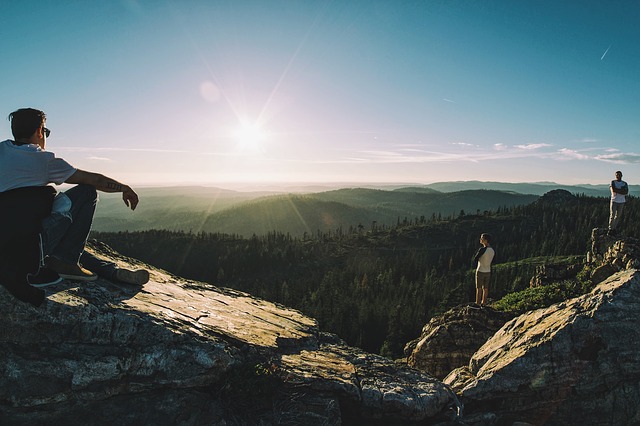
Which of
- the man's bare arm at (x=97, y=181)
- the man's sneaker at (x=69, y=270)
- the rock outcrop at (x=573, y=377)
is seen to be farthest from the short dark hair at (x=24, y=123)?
the rock outcrop at (x=573, y=377)

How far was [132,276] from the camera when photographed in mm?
9836

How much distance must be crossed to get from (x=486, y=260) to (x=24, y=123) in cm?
1938

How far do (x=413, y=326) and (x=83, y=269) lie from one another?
93708mm

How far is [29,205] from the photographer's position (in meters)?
6.80

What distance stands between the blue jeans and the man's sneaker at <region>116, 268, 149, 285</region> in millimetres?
1434

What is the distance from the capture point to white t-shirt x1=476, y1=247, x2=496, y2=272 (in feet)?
61.2

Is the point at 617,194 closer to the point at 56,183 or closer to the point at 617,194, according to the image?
the point at 617,194

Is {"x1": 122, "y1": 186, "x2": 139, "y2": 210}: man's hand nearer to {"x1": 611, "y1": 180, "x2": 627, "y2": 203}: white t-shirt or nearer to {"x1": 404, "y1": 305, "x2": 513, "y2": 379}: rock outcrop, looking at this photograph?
{"x1": 404, "y1": 305, "x2": 513, "y2": 379}: rock outcrop

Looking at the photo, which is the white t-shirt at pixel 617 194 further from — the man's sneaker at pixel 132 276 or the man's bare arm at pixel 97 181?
the man's bare arm at pixel 97 181

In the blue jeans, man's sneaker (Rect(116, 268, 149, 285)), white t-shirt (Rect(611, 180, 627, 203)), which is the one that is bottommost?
man's sneaker (Rect(116, 268, 149, 285))

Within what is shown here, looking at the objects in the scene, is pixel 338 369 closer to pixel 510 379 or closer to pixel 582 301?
pixel 510 379

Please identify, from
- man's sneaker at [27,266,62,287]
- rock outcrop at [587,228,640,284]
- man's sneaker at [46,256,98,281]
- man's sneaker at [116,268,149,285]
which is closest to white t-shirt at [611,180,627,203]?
rock outcrop at [587,228,640,284]

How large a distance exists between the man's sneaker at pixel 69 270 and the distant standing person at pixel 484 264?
1709 cm

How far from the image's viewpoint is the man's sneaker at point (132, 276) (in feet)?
31.5
